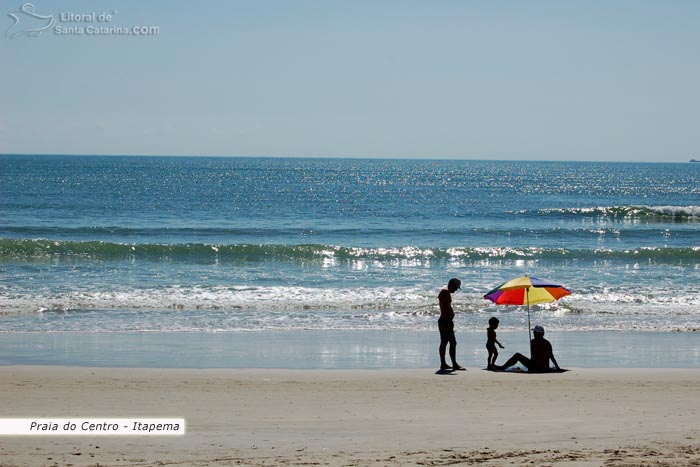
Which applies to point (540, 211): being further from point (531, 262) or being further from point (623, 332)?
point (623, 332)

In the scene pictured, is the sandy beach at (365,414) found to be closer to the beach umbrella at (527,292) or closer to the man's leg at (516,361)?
the man's leg at (516,361)

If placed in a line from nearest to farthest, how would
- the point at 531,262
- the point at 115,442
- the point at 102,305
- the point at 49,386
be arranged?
the point at 115,442 → the point at 49,386 → the point at 102,305 → the point at 531,262

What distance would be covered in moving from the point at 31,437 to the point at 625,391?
7.30m

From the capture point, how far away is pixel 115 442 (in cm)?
751

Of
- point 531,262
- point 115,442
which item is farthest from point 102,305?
point 531,262

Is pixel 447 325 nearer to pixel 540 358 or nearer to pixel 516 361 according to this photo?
pixel 516 361

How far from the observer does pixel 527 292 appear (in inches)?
505

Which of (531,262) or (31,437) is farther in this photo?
(531,262)

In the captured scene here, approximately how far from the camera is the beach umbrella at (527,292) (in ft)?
42.0

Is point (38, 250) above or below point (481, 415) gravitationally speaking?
above

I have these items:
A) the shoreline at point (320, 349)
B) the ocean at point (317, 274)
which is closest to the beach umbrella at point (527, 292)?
the shoreline at point (320, 349)
